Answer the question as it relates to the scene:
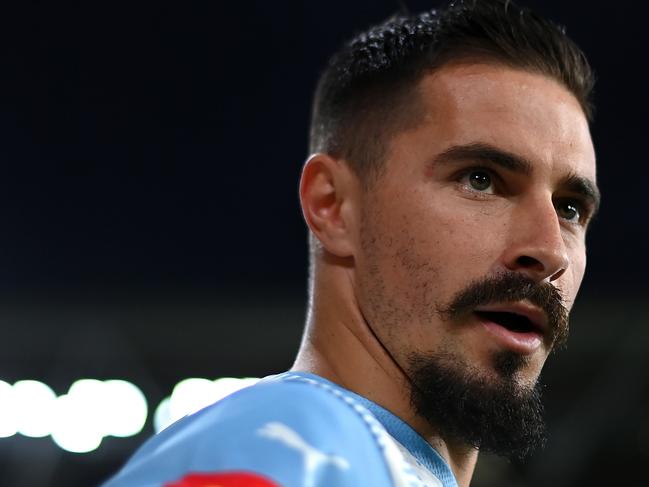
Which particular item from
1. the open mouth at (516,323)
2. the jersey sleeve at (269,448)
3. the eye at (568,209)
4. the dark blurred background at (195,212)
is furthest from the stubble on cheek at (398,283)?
the dark blurred background at (195,212)

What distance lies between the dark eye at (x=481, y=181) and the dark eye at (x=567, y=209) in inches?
5.7

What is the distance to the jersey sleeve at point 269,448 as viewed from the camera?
69 centimetres

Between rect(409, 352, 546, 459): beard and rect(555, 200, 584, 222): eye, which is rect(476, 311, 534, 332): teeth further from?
rect(555, 200, 584, 222): eye

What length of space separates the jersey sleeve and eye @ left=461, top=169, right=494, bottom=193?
0.47 meters

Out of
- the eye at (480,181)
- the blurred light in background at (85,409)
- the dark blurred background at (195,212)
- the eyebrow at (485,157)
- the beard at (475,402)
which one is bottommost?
the blurred light in background at (85,409)

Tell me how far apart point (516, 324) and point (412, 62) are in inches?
17.1

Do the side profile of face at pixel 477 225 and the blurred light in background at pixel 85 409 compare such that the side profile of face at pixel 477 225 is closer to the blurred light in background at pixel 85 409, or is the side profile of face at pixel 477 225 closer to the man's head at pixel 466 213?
the man's head at pixel 466 213

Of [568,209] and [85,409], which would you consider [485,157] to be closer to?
[568,209]

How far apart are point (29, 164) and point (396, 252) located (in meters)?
3.98

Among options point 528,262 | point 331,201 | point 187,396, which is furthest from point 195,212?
point 528,262

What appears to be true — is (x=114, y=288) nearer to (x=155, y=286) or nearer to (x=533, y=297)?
(x=155, y=286)

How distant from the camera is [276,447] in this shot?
710 millimetres

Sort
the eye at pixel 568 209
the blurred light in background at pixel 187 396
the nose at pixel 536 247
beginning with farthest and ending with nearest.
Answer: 1. the blurred light in background at pixel 187 396
2. the eye at pixel 568 209
3. the nose at pixel 536 247

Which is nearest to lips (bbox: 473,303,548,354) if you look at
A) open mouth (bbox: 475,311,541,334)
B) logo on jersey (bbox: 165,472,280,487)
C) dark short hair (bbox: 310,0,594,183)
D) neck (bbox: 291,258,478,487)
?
open mouth (bbox: 475,311,541,334)
